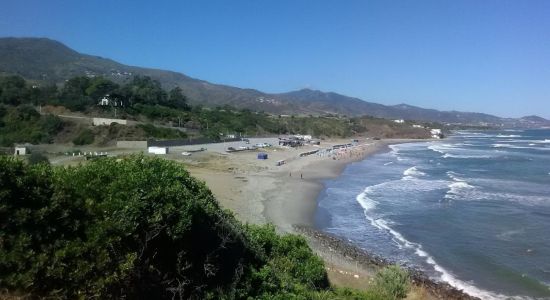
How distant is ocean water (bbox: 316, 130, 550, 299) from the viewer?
64.3 ft

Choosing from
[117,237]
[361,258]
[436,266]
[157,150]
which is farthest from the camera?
[157,150]

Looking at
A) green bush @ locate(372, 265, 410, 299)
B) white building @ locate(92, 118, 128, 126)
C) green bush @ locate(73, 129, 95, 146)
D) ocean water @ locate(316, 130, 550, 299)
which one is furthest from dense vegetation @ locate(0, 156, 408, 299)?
white building @ locate(92, 118, 128, 126)

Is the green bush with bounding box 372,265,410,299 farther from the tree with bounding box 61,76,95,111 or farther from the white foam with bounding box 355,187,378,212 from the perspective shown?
the tree with bounding box 61,76,95,111

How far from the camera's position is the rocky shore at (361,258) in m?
17.3

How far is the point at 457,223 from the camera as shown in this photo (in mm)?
27859

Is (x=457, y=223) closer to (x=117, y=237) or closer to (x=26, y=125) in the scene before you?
(x=117, y=237)

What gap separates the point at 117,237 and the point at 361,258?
628 inches

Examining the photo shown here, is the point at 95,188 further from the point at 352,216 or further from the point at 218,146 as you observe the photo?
the point at 218,146

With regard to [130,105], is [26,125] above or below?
below

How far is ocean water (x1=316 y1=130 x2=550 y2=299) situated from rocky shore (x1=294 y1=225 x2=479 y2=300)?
657 millimetres

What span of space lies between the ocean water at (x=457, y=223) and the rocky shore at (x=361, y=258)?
0.66 metres

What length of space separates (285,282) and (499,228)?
2068cm

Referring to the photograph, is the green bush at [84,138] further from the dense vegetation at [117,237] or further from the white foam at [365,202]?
the dense vegetation at [117,237]

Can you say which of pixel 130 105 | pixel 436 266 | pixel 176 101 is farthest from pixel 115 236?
pixel 176 101
